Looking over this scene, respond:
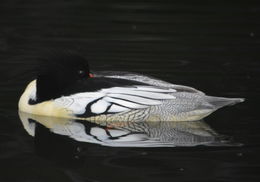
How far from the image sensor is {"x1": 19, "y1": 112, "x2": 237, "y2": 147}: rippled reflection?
9.23 m

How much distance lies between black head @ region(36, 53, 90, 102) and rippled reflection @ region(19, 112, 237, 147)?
1.45 feet

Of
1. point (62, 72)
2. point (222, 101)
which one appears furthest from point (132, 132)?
point (62, 72)

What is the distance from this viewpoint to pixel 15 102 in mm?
11016

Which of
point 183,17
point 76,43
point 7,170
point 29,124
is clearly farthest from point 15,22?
point 7,170

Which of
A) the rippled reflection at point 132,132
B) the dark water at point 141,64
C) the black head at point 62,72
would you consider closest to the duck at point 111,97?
the black head at point 62,72

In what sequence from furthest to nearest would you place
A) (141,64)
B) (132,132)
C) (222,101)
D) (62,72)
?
(141,64)
(62,72)
(222,101)
(132,132)

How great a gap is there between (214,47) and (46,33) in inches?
132

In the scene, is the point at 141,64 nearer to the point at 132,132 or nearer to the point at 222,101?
the point at 222,101

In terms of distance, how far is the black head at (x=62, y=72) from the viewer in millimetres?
10398

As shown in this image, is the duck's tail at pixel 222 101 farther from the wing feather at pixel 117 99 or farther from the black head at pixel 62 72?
the black head at pixel 62 72

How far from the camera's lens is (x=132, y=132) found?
9773 millimetres

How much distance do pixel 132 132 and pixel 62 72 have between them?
1388 millimetres

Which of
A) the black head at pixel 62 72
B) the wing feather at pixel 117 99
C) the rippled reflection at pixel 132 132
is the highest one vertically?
the black head at pixel 62 72

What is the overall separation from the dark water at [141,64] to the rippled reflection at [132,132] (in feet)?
0.53
